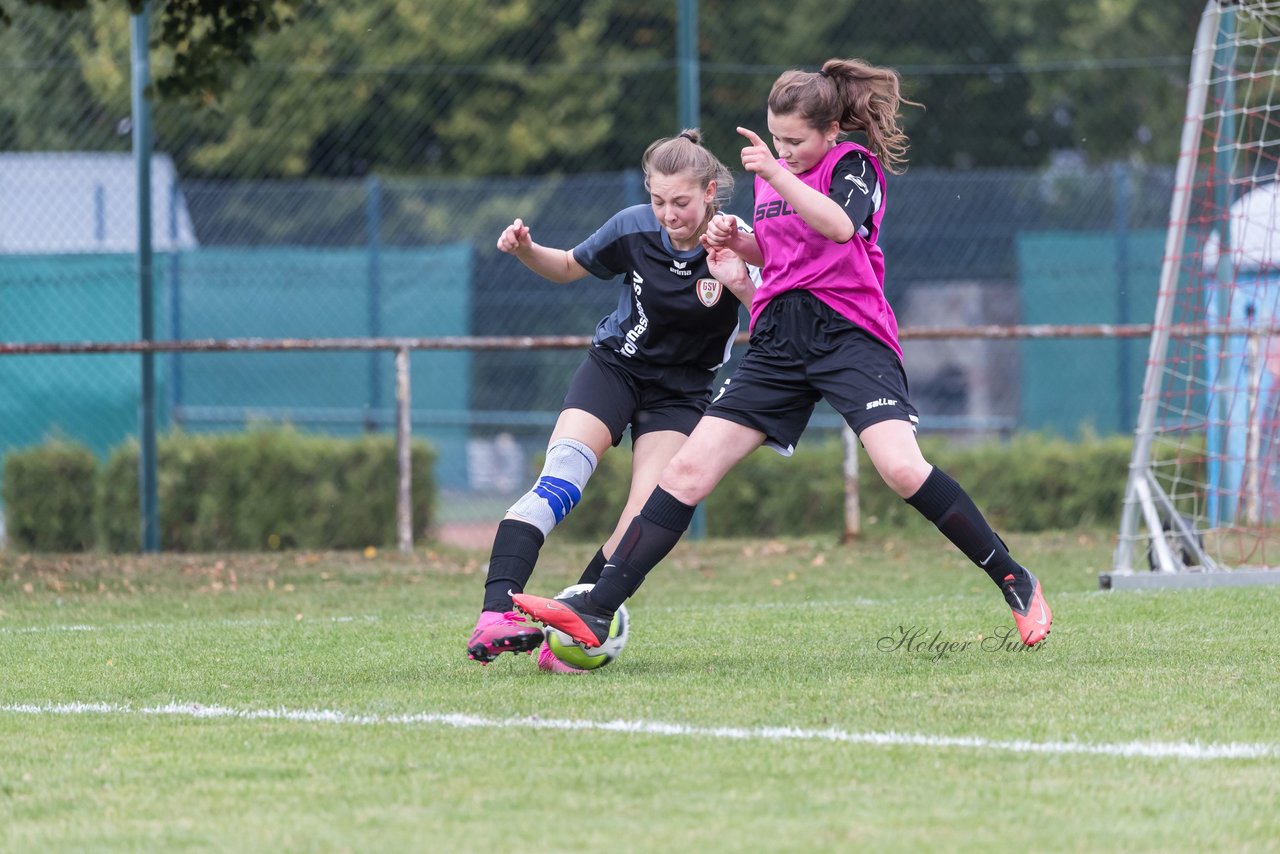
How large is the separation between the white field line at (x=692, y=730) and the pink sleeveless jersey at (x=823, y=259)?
5.14 feet

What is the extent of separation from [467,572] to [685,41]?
4.74 metres

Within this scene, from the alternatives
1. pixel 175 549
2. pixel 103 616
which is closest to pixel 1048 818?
pixel 103 616

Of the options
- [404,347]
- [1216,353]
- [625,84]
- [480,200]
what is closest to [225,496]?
[404,347]

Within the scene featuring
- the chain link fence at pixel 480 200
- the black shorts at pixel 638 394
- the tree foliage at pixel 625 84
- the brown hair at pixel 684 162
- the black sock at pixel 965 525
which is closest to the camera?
the black sock at pixel 965 525

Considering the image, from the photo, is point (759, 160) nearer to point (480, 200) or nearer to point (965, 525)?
point (965, 525)

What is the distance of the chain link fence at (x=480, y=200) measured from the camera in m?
14.1

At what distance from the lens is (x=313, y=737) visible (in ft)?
13.9

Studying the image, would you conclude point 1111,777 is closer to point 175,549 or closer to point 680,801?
point 680,801

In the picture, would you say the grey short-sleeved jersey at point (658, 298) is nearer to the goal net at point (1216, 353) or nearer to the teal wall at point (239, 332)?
the goal net at point (1216, 353)

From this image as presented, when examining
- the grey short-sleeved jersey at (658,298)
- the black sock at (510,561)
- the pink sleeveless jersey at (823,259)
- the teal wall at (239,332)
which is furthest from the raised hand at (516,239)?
the teal wall at (239,332)

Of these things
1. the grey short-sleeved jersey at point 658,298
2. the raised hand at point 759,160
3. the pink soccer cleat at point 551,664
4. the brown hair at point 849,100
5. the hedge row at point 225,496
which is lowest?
the hedge row at point 225,496

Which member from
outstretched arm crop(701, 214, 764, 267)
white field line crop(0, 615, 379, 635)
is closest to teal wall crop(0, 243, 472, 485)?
white field line crop(0, 615, 379, 635)

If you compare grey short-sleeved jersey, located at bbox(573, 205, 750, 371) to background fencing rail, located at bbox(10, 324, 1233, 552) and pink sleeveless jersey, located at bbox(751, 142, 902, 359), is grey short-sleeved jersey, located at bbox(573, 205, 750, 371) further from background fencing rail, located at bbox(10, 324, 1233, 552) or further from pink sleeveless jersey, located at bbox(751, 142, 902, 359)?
background fencing rail, located at bbox(10, 324, 1233, 552)

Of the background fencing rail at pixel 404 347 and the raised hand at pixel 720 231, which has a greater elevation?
the raised hand at pixel 720 231
